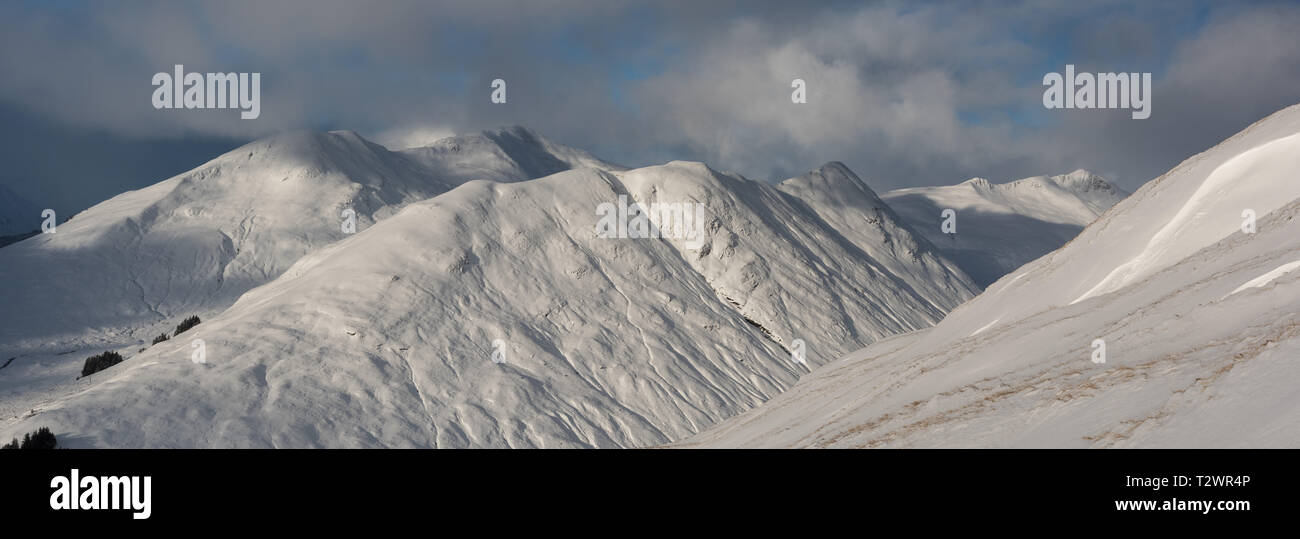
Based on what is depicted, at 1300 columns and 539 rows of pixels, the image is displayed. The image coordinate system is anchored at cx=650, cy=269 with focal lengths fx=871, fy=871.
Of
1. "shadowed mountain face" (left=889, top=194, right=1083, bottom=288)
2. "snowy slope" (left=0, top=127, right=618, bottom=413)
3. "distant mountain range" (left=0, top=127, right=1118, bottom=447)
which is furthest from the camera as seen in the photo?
"shadowed mountain face" (left=889, top=194, right=1083, bottom=288)

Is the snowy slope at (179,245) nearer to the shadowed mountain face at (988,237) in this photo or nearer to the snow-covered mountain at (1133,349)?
the snow-covered mountain at (1133,349)

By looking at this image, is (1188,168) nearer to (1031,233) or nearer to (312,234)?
(312,234)

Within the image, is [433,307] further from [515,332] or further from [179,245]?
[179,245]

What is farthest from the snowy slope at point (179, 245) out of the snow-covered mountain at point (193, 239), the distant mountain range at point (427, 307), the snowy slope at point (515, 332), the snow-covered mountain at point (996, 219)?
the snow-covered mountain at point (996, 219)

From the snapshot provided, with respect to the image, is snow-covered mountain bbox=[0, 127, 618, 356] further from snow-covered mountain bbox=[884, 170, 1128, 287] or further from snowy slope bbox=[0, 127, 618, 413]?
snow-covered mountain bbox=[884, 170, 1128, 287]

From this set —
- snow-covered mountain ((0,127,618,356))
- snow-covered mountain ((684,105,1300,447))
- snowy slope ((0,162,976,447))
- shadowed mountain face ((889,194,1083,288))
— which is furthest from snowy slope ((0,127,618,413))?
shadowed mountain face ((889,194,1083,288))
